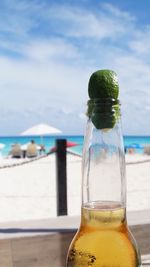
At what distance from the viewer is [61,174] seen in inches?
176

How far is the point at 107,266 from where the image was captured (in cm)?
65

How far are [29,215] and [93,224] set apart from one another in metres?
7.09

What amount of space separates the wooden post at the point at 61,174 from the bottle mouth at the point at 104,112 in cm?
370

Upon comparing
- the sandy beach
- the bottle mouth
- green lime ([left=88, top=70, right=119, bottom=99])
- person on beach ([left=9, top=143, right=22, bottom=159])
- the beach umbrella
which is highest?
the beach umbrella

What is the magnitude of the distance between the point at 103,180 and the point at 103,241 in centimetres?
10

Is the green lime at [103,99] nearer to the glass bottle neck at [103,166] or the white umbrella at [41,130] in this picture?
the glass bottle neck at [103,166]

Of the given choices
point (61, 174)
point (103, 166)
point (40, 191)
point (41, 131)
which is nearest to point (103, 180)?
point (103, 166)

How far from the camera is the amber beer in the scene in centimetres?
66

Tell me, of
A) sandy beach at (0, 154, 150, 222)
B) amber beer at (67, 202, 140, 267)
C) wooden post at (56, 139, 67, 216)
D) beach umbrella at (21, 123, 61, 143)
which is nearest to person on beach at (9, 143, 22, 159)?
beach umbrella at (21, 123, 61, 143)

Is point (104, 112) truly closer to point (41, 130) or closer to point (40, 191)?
point (40, 191)

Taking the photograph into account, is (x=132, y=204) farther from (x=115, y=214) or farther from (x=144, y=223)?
(x=115, y=214)

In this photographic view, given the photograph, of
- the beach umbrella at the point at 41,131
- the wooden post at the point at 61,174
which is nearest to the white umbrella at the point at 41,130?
the beach umbrella at the point at 41,131

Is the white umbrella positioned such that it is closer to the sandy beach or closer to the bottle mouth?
the sandy beach

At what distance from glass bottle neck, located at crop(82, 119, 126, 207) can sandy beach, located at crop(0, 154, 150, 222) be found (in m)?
6.68
